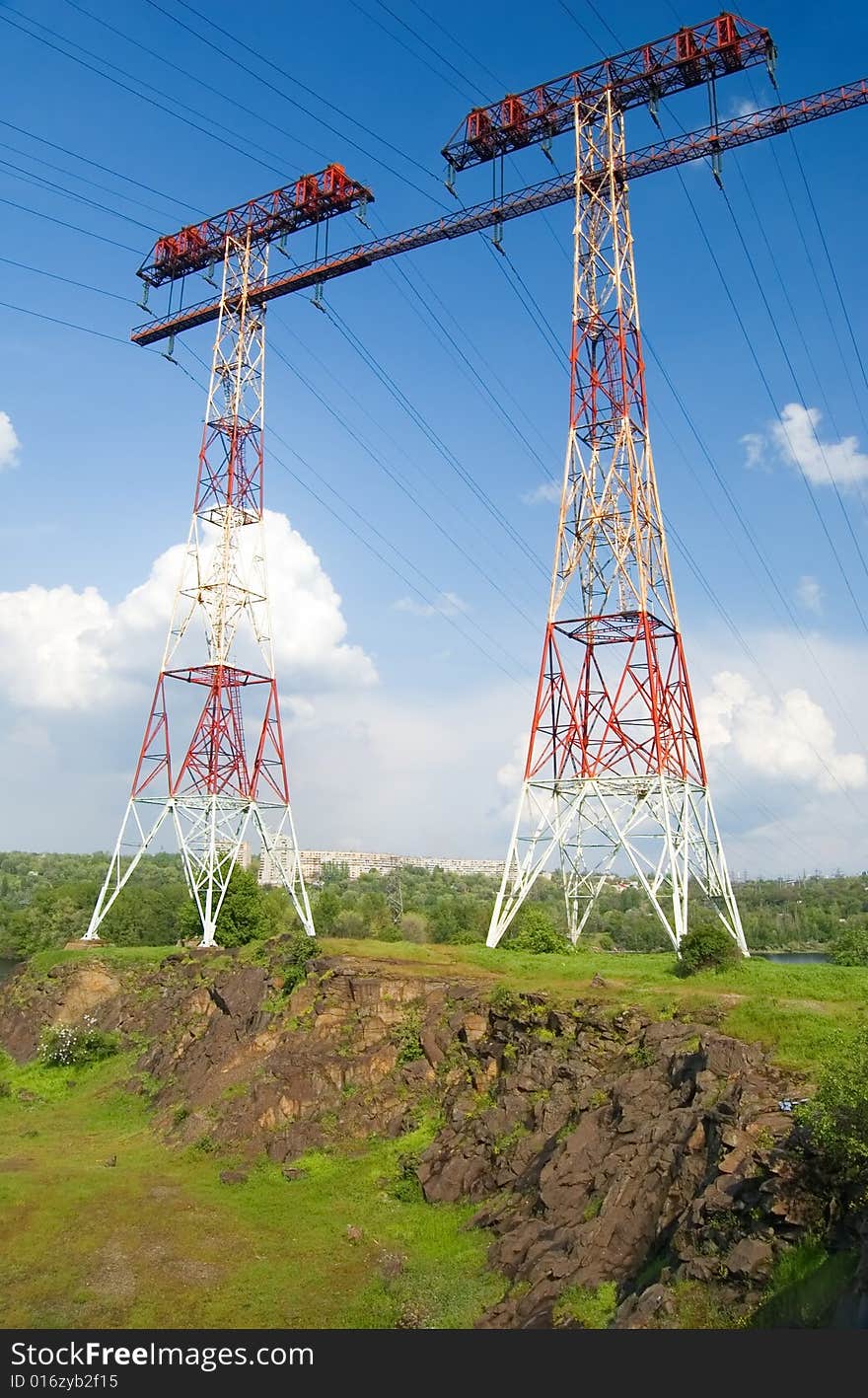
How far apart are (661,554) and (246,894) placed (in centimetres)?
2555

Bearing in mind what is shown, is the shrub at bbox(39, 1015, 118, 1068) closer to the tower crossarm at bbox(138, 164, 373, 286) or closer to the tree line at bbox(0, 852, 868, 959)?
the tree line at bbox(0, 852, 868, 959)

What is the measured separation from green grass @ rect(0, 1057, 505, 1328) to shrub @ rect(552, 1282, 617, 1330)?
6.71 feet

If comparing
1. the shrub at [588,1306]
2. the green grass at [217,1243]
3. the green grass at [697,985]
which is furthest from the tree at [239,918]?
the shrub at [588,1306]

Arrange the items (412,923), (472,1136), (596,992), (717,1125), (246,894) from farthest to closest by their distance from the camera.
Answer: (412,923), (246,894), (596,992), (472,1136), (717,1125)

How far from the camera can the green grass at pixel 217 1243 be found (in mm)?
17531

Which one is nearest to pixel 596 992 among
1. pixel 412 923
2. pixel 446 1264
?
pixel 446 1264

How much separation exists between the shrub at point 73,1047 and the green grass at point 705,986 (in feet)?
35.6

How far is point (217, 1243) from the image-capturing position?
20531mm

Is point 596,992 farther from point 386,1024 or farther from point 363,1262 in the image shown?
point 363,1262

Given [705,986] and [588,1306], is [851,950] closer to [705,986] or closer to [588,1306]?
[705,986]

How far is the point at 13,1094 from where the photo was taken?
3341cm

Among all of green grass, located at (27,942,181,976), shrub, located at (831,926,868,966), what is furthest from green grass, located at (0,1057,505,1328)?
shrub, located at (831,926,868,966)

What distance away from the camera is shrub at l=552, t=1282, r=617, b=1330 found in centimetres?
1454

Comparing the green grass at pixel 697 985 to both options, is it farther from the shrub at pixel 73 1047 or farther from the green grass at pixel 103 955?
the green grass at pixel 103 955
